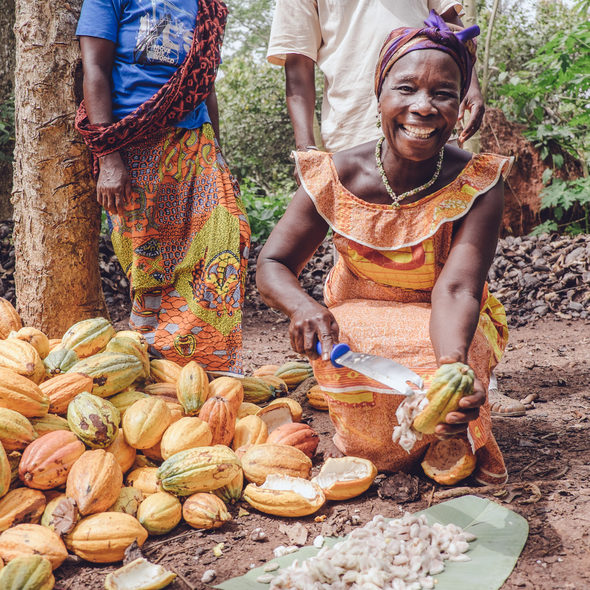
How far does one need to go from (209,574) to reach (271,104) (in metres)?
10.9

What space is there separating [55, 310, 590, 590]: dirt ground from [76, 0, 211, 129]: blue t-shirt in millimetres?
1798

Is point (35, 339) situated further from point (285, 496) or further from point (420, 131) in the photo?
point (420, 131)

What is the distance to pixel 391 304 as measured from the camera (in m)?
2.46

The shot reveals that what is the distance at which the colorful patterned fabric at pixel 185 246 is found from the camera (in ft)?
9.96

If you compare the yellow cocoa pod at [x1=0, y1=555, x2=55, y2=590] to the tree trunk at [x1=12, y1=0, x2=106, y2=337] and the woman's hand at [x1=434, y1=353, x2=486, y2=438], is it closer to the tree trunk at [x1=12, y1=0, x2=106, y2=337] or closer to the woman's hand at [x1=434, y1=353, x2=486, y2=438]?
the woman's hand at [x1=434, y1=353, x2=486, y2=438]

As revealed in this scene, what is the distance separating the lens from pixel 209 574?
1.80m

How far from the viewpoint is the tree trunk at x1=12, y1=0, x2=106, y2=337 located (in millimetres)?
3045

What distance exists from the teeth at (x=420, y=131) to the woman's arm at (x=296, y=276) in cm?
47

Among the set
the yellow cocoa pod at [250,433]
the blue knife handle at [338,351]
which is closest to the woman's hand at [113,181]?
the yellow cocoa pod at [250,433]

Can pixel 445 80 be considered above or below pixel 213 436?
above

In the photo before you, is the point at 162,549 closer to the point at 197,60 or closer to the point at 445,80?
the point at 445,80

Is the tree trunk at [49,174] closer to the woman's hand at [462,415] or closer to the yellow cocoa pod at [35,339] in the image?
the yellow cocoa pod at [35,339]

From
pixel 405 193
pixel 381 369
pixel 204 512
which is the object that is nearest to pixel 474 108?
pixel 405 193

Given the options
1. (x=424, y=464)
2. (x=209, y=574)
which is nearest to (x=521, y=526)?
(x=424, y=464)
